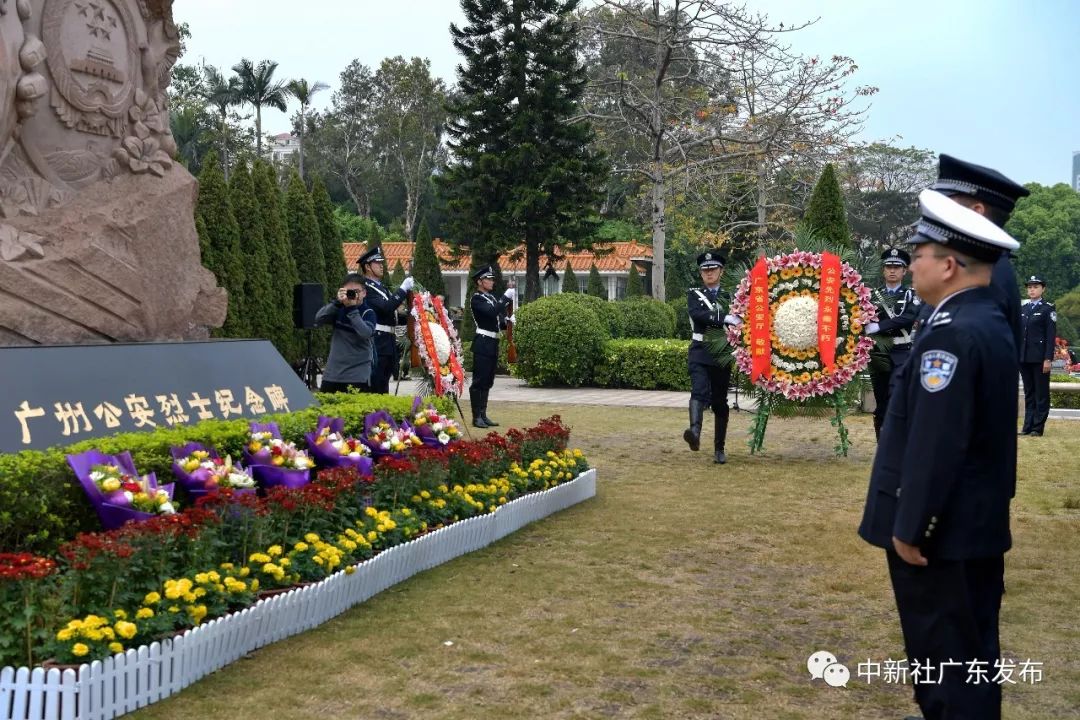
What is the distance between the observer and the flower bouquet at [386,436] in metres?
6.09

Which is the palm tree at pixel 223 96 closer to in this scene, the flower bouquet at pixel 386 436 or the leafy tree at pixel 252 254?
the leafy tree at pixel 252 254

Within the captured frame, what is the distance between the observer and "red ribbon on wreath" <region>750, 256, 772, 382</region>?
9117 mm

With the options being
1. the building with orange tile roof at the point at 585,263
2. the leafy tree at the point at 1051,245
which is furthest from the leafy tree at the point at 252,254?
the leafy tree at the point at 1051,245

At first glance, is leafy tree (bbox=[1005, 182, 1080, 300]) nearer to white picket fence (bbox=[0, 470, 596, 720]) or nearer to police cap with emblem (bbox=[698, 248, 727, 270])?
police cap with emblem (bbox=[698, 248, 727, 270])

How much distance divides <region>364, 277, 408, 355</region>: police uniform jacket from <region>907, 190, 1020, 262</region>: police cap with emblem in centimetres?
626

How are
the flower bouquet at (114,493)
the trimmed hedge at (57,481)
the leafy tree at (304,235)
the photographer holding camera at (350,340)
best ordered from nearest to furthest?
the trimmed hedge at (57,481) < the flower bouquet at (114,493) < the photographer holding camera at (350,340) < the leafy tree at (304,235)

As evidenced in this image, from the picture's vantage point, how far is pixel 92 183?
20.6ft

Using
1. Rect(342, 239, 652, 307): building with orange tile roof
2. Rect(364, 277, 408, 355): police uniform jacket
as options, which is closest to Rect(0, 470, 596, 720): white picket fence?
Rect(364, 277, 408, 355): police uniform jacket

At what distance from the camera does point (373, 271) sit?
28.3 ft

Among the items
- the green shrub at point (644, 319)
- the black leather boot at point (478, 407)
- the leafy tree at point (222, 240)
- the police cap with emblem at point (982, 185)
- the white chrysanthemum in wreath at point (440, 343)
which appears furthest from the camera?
the green shrub at point (644, 319)

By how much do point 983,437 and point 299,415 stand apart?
427 centimetres

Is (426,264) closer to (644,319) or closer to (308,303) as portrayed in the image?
(644,319)

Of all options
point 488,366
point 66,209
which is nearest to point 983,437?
point 66,209

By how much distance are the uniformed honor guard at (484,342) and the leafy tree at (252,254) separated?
5078 mm
